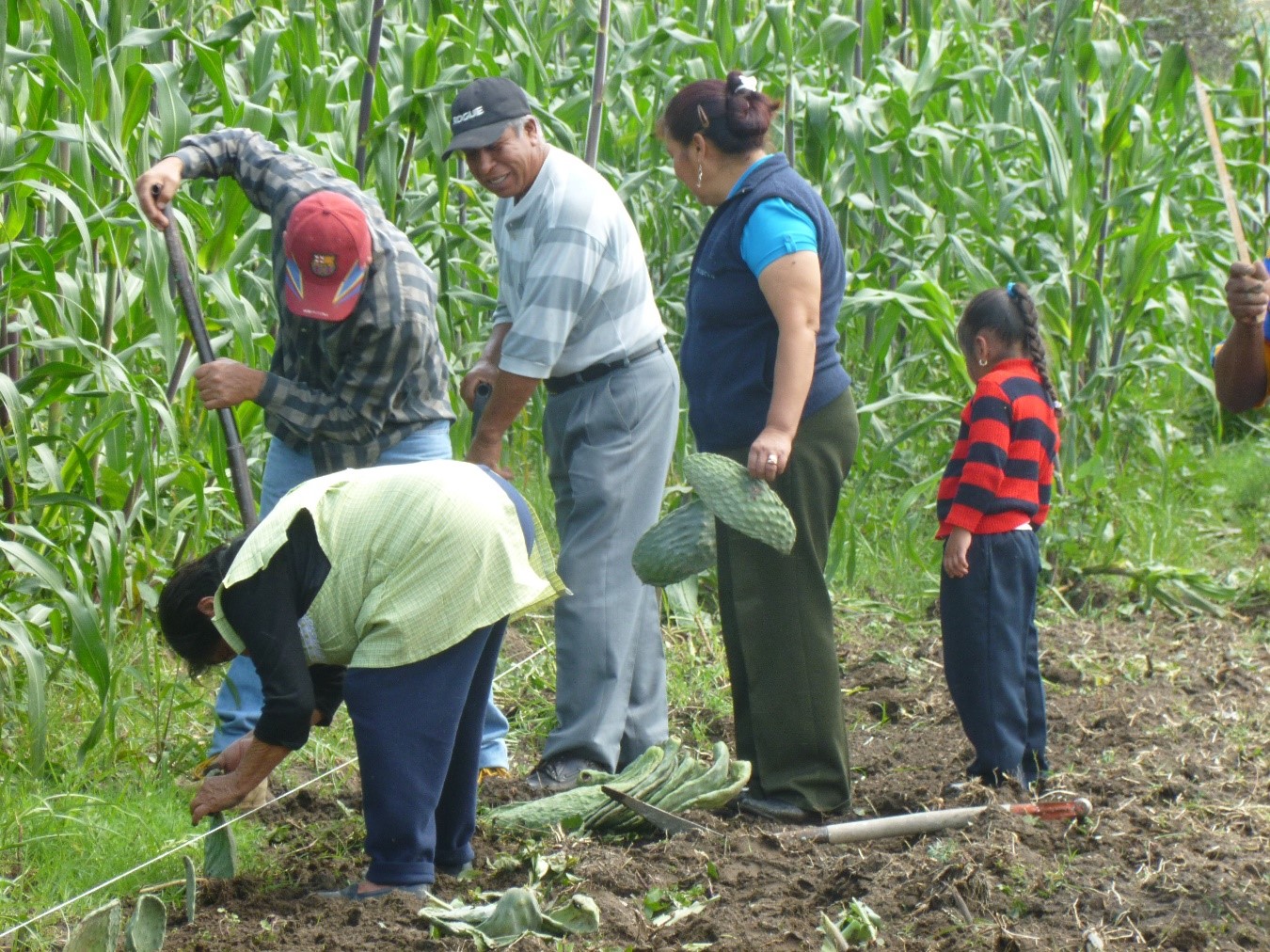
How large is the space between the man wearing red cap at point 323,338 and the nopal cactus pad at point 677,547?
58 centimetres

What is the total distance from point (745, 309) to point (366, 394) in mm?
904

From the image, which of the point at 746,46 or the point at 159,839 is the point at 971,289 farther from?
the point at 159,839

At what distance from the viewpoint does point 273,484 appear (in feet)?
12.0

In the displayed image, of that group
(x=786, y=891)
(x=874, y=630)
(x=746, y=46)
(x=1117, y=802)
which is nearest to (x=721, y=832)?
(x=786, y=891)

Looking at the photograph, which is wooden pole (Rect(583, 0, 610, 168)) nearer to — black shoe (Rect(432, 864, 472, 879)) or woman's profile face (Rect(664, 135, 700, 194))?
woman's profile face (Rect(664, 135, 700, 194))

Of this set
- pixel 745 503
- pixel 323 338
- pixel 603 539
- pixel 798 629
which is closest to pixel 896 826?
pixel 798 629

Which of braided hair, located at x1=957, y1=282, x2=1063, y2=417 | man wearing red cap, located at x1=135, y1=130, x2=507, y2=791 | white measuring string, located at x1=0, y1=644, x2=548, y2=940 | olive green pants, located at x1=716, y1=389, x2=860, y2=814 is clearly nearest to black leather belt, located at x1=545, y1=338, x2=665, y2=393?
man wearing red cap, located at x1=135, y1=130, x2=507, y2=791

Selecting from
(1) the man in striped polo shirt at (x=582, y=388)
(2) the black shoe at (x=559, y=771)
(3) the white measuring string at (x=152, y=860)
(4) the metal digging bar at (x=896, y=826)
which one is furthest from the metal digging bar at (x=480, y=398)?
(4) the metal digging bar at (x=896, y=826)

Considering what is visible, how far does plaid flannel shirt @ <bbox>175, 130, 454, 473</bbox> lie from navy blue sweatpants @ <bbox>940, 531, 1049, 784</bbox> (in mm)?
1393

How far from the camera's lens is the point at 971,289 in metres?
5.41

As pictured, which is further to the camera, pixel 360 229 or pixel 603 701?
pixel 603 701

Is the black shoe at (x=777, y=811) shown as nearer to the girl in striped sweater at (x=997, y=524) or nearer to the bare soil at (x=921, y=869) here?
the bare soil at (x=921, y=869)

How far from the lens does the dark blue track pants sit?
282 centimetres

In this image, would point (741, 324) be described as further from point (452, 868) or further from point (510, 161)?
point (452, 868)
